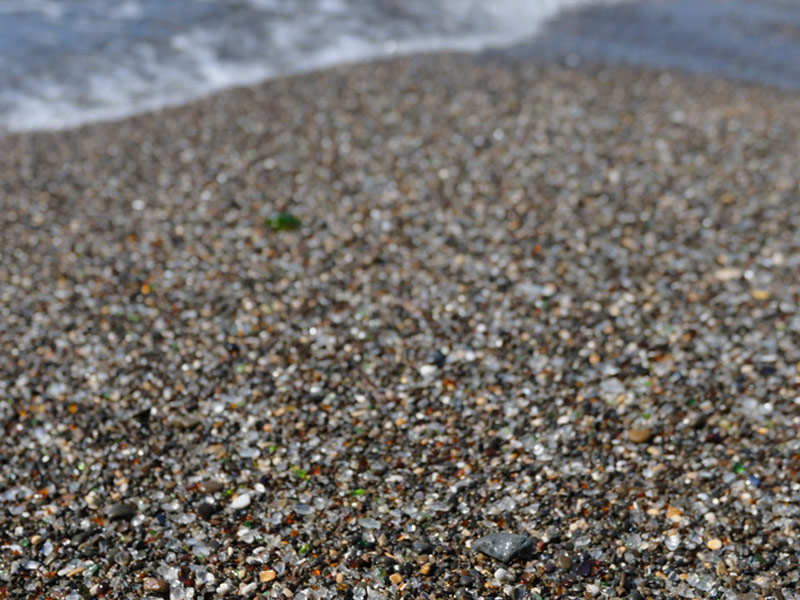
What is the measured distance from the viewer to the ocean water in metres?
9.64

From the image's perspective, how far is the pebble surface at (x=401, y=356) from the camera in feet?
13.0

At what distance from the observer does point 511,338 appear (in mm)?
5402

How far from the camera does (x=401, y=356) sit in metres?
5.27

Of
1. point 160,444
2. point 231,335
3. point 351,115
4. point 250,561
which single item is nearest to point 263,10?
point 351,115

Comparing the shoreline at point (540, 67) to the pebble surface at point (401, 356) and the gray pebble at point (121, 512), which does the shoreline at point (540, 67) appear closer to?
the pebble surface at point (401, 356)

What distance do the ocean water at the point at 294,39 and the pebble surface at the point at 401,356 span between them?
4.73ft

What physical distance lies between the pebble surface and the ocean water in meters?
1.44

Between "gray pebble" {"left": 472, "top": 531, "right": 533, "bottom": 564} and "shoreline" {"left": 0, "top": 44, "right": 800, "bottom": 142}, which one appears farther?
"shoreline" {"left": 0, "top": 44, "right": 800, "bottom": 142}

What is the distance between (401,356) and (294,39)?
7624mm

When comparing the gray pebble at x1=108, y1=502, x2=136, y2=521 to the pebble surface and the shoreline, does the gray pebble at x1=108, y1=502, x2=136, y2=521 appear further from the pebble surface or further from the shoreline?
the shoreline

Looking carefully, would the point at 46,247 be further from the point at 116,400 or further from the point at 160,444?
the point at 160,444

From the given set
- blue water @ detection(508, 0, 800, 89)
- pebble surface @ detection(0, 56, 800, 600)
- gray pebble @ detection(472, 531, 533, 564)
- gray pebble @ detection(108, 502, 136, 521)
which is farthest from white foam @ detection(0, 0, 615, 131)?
gray pebble @ detection(472, 531, 533, 564)

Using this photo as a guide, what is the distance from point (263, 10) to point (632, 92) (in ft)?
20.9

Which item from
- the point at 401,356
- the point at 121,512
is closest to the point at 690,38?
the point at 401,356
